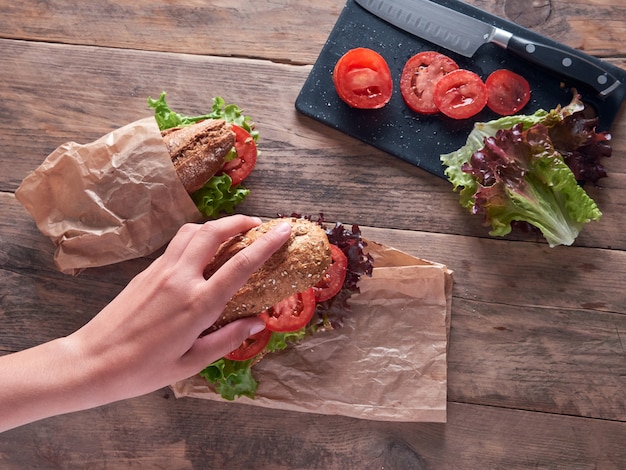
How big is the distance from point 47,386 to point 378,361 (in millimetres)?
1169

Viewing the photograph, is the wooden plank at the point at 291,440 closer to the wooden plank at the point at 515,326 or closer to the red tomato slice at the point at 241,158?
the wooden plank at the point at 515,326

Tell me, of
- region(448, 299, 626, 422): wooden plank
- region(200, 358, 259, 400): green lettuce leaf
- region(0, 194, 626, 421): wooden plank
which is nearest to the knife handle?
region(0, 194, 626, 421): wooden plank

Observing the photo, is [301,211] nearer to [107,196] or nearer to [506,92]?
[107,196]

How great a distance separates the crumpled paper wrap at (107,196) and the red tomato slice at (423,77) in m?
0.96

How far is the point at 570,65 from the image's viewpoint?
7.88ft

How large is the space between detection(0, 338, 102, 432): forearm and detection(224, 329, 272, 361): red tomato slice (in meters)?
0.50

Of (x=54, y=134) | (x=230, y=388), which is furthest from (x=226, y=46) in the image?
(x=230, y=388)

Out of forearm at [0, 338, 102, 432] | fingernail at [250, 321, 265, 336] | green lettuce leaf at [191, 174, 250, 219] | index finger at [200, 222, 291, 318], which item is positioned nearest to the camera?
index finger at [200, 222, 291, 318]

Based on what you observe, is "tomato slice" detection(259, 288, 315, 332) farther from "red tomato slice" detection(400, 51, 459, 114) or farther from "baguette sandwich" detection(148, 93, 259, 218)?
"red tomato slice" detection(400, 51, 459, 114)

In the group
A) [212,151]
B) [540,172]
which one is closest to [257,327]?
[212,151]

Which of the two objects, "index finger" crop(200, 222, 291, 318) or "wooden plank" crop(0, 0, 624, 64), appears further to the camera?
"wooden plank" crop(0, 0, 624, 64)

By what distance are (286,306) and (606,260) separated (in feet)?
4.21

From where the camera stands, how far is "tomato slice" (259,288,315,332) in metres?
2.22

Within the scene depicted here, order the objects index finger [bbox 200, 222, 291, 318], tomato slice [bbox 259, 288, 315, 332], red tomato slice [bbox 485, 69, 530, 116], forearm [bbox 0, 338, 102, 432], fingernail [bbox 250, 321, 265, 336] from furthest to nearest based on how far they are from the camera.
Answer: red tomato slice [bbox 485, 69, 530, 116], tomato slice [bbox 259, 288, 315, 332], fingernail [bbox 250, 321, 265, 336], forearm [bbox 0, 338, 102, 432], index finger [bbox 200, 222, 291, 318]
